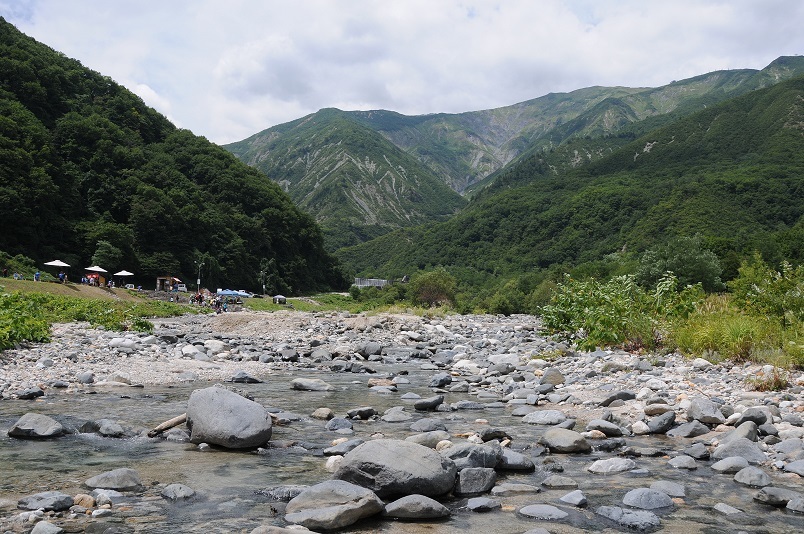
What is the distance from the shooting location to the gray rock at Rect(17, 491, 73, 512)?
4.84 metres

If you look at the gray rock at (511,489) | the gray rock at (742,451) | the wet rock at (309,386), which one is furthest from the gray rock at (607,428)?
the wet rock at (309,386)

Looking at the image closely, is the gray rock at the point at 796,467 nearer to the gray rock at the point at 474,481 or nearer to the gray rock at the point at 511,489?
the gray rock at the point at 511,489

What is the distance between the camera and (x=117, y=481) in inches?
219

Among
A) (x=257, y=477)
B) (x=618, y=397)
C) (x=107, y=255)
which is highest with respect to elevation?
(x=107, y=255)

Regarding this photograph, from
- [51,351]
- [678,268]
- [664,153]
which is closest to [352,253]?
[664,153]

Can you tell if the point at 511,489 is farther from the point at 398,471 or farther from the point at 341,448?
the point at 341,448

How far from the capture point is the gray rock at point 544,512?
198 inches

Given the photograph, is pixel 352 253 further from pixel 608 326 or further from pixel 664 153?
pixel 608 326

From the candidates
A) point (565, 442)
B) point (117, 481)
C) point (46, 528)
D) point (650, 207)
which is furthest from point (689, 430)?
point (650, 207)

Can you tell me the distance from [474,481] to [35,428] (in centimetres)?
585

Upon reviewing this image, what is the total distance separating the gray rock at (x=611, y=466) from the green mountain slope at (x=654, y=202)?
62.1 metres

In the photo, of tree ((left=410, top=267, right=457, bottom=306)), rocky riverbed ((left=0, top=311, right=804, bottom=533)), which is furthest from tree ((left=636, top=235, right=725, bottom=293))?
rocky riverbed ((left=0, top=311, right=804, bottom=533))

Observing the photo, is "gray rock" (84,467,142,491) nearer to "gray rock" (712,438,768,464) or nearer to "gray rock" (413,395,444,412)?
"gray rock" (413,395,444,412)

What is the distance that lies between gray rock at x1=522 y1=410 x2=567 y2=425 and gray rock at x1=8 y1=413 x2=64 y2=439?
22.9 ft
